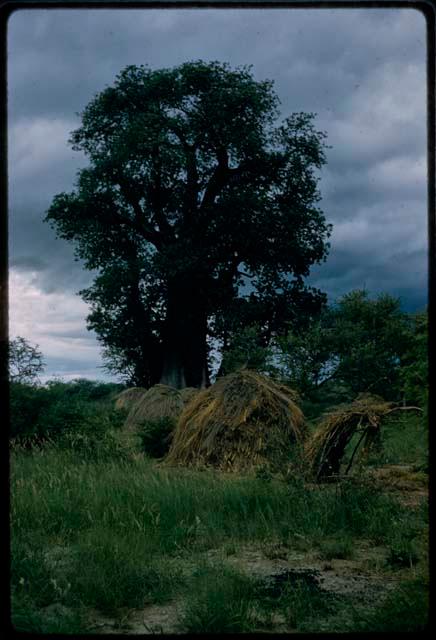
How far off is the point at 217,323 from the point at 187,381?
290 cm

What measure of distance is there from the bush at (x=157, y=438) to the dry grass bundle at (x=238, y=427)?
83cm

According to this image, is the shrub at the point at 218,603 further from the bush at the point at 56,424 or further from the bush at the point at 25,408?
the bush at the point at 25,408

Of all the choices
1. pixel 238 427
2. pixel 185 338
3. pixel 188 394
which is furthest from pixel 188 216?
pixel 238 427

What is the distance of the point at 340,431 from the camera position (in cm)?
813

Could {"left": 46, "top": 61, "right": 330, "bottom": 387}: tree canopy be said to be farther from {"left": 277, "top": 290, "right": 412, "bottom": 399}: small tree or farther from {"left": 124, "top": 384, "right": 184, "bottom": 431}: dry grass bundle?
{"left": 124, "top": 384, "right": 184, "bottom": 431}: dry grass bundle

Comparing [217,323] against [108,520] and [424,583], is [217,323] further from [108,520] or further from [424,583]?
[424,583]

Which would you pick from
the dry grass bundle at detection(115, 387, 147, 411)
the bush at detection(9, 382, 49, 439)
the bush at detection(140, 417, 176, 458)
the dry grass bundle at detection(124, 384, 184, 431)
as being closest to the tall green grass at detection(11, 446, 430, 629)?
the bush at detection(140, 417, 176, 458)

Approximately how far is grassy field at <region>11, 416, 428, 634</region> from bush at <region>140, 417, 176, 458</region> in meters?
2.85

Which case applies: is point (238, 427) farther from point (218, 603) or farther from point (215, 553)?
point (218, 603)

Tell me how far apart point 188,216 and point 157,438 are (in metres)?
14.6

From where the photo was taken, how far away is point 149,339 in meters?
25.8

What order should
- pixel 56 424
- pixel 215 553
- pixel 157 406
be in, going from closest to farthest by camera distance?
pixel 215 553 → pixel 56 424 → pixel 157 406

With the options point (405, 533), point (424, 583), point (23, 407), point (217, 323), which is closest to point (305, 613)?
point (424, 583)

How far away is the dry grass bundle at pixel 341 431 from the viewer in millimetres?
7715
